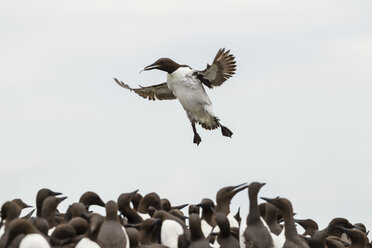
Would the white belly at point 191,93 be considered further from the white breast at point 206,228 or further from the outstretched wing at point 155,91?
the white breast at point 206,228

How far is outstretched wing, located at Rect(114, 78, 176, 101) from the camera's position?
3353 centimetres

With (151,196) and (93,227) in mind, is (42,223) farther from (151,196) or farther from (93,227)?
(151,196)

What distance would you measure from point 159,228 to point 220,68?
777 centimetres

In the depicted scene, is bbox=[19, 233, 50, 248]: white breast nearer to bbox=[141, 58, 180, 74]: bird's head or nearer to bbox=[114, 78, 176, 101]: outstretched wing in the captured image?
bbox=[141, 58, 180, 74]: bird's head

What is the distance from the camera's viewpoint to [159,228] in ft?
75.4

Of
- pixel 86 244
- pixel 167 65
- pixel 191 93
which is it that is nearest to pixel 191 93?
pixel 191 93

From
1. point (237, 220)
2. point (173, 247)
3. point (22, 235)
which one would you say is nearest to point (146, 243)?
point (173, 247)

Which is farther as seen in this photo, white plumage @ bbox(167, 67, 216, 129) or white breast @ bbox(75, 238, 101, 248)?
white plumage @ bbox(167, 67, 216, 129)

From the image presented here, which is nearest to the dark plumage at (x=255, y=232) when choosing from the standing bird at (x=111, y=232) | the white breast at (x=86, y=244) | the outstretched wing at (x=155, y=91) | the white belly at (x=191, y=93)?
the standing bird at (x=111, y=232)

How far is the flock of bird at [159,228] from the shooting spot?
21263 millimetres

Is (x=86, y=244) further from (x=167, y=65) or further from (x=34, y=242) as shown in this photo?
(x=167, y=65)

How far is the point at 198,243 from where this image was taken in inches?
844

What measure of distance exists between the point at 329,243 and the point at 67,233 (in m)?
4.75

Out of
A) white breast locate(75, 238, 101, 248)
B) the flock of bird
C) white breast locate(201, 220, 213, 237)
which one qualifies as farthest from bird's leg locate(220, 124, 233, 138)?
white breast locate(75, 238, 101, 248)
